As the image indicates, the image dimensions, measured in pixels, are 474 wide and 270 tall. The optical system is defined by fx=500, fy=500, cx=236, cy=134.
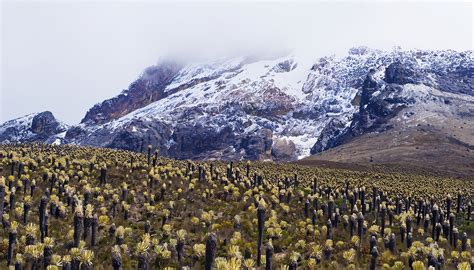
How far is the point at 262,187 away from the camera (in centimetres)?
3744

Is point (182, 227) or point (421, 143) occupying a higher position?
point (421, 143)

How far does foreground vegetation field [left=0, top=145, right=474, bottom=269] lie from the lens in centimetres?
1850

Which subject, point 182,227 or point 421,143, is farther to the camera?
point 421,143

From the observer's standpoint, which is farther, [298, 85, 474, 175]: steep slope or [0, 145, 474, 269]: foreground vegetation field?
[298, 85, 474, 175]: steep slope

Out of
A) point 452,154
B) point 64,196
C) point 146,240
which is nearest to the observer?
point 146,240

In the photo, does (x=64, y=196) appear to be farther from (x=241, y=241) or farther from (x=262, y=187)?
(x=262, y=187)

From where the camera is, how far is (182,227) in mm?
24719

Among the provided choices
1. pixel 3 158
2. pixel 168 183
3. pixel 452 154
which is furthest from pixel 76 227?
pixel 452 154

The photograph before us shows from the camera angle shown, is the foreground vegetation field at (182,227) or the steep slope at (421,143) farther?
the steep slope at (421,143)

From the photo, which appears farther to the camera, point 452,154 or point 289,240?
point 452,154

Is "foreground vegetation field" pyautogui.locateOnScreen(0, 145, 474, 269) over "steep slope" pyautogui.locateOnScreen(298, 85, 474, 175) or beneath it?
beneath

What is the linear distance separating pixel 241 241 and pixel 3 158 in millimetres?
20551

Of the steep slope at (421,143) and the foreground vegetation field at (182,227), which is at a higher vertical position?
the steep slope at (421,143)

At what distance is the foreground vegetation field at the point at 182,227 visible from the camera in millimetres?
18500
